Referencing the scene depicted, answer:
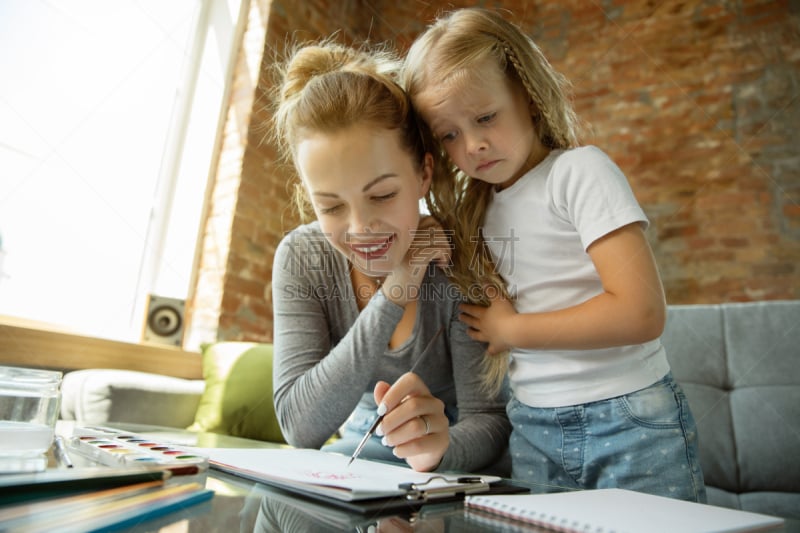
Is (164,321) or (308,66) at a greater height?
(308,66)

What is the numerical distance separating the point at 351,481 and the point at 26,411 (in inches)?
14.1

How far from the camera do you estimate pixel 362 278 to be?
1213 millimetres

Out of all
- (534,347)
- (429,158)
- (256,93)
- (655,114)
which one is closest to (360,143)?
(429,158)

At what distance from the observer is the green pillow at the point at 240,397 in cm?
197

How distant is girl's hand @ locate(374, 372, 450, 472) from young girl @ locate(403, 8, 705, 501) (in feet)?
0.64

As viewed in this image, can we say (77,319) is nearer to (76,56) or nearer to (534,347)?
(76,56)

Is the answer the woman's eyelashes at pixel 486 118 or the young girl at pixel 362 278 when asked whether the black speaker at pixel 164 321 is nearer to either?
the young girl at pixel 362 278

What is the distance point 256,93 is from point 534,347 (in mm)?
2475

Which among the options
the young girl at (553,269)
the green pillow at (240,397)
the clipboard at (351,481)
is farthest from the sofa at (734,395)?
the clipboard at (351,481)

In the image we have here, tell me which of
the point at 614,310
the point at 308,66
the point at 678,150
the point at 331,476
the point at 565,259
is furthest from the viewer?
the point at 678,150

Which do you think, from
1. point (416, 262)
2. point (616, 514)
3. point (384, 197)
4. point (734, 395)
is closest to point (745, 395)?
point (734, 395)

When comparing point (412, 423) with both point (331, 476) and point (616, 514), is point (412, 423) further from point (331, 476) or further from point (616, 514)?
point (616, 514)

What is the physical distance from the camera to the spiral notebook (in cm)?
40

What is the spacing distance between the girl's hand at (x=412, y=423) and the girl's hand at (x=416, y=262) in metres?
0.31
